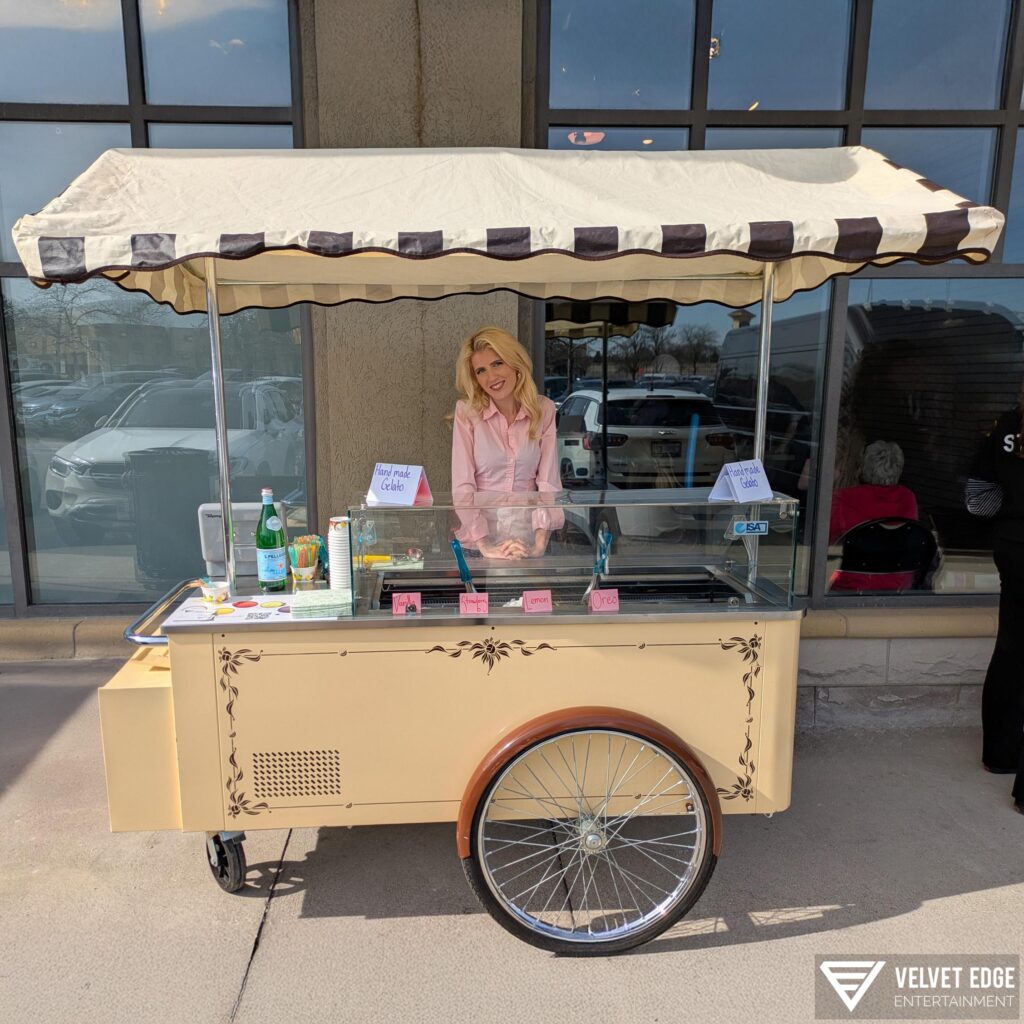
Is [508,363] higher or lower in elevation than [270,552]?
higher

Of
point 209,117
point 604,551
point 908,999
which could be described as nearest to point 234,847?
point 604,551

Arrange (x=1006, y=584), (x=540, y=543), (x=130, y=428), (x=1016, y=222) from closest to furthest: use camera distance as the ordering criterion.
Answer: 1. (x=540, y=543)
2. (x=1006, y=584)
3. (x=1016, y=222)
4. (x=130, y=428)

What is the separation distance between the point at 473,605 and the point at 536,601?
0.63ft

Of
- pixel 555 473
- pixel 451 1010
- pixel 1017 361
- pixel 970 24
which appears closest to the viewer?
pixel 451 1010

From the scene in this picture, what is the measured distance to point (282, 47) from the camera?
4.01 metres

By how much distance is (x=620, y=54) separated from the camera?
3.99 meters

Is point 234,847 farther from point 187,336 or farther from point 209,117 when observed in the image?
point 209,117

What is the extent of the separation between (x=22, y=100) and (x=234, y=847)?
4.13 metres

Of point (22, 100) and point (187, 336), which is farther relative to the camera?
point (187, 336)

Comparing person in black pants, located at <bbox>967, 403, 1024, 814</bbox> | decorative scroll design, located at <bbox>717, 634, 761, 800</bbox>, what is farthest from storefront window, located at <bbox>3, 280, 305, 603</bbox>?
person in black pants, located at <bbox>967, 403, 1024, 814</bbox>

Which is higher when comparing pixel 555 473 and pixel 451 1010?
pixel 555 473

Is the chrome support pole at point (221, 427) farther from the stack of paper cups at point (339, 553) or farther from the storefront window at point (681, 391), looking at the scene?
the storefront window at point (681, 391)

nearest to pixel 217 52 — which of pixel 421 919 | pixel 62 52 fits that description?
pixel 62 52

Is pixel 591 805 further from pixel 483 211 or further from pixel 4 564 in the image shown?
pixel 4 564
